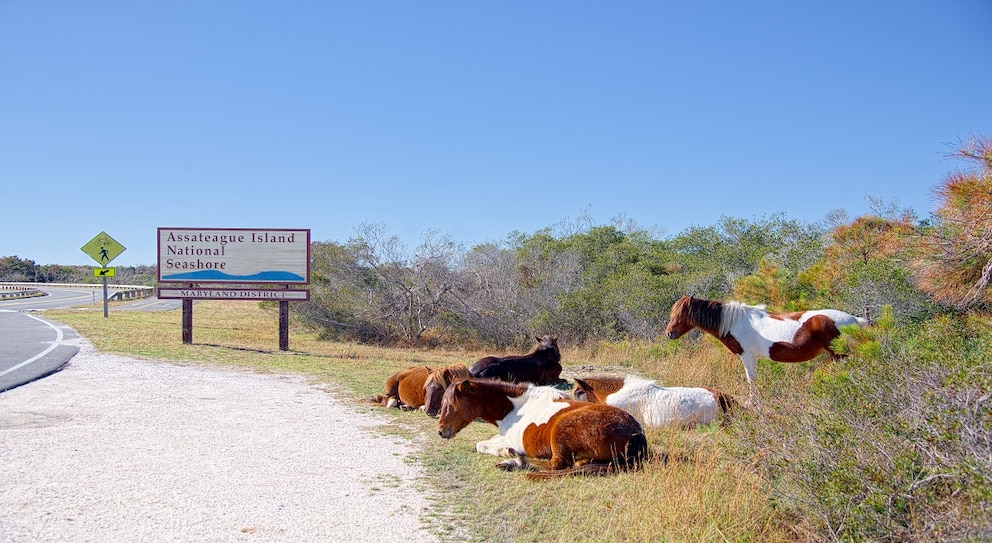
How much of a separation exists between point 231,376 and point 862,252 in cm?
1197

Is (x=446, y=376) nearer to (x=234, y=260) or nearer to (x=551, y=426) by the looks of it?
(x=551, y=426)

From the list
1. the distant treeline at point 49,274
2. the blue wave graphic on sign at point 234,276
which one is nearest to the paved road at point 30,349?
the blue wave graphic on sign at point 234,276

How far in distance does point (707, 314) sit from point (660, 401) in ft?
7.93

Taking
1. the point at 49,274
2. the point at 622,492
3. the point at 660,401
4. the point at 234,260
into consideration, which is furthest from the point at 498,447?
the point at 49,274

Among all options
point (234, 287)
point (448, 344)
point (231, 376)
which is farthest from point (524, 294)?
point (231, 376)

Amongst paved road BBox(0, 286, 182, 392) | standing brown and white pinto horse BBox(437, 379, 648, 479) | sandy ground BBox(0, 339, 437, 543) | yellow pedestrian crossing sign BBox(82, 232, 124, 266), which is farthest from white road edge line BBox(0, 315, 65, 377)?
standing brown and white pinto horse BBox(437, 379, 648, 479)

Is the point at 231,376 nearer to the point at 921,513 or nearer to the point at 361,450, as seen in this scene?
the point at 361,450

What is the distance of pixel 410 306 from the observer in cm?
2188

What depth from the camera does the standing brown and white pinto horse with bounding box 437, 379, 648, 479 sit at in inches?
240

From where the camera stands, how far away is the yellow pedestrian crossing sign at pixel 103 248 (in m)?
31.2

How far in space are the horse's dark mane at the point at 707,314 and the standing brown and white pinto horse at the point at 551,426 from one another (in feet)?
11.8

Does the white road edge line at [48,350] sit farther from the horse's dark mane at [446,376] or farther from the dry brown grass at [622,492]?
the horse's dark mane at [446,376]

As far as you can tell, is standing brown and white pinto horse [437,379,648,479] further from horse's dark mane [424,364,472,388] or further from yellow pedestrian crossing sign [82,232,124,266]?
yellow pedestrian crossing sign [82,232,124,266]

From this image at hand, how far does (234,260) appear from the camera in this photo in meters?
18.8
